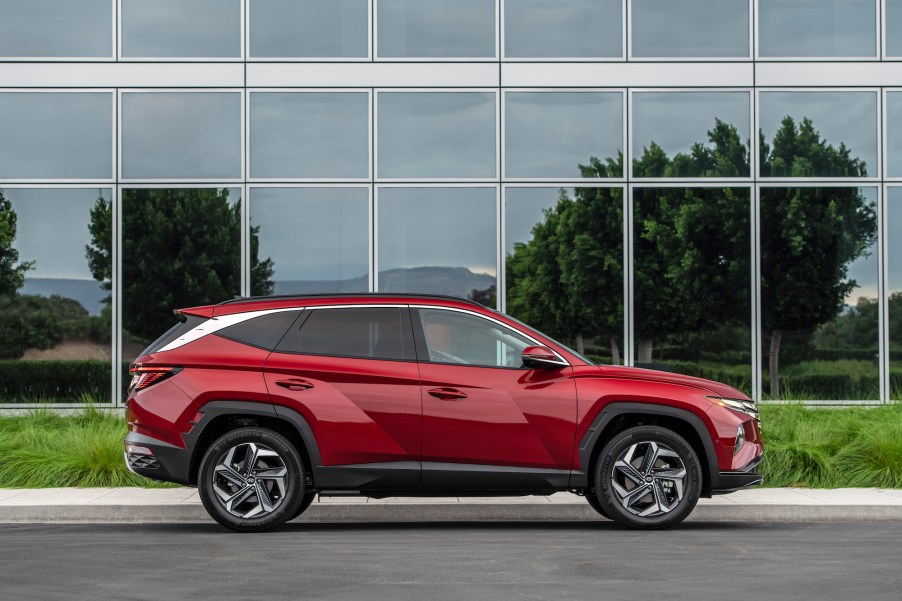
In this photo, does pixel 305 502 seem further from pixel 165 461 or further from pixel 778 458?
pixel 778 458

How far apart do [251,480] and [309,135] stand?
9.86 m

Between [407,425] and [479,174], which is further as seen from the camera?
[479,174]

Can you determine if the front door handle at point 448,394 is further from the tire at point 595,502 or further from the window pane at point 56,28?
the window pane at point 56,28

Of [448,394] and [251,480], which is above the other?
[448,394]

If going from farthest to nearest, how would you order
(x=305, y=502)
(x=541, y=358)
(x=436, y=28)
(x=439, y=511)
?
(x=436, y=28) → (x=439, y=511) → (x=305, y=502) → (x=541, y=358)

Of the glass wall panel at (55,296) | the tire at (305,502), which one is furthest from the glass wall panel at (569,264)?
the tire at (305,502)

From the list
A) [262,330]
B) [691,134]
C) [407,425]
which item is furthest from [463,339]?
[691,134]

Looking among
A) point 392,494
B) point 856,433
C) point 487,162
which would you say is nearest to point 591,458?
point 392,494

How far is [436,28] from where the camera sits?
60.1 ft

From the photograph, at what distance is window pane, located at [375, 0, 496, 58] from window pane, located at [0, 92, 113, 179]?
4441 millimetres

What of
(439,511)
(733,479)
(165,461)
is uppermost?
(165,461)

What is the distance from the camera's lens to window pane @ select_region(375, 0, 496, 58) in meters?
18.3

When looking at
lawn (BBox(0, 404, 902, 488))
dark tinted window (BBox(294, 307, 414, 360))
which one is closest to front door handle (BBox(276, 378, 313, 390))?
dark tinted window (BBox(294, 307, 414, 360))

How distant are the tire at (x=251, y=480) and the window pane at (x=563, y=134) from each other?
9.73 meters
